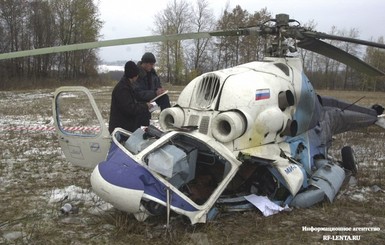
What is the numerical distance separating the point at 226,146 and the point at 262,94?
0.87 meters

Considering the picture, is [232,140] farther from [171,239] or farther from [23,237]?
[23,237]

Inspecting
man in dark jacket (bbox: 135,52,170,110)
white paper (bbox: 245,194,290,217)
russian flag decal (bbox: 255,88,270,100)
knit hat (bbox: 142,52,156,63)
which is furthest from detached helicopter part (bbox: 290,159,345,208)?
knit hat (bbox: 142,52,156,63)

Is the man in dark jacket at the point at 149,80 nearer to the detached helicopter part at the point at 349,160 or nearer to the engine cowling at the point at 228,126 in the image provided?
the engine cowling at the point at 228,126

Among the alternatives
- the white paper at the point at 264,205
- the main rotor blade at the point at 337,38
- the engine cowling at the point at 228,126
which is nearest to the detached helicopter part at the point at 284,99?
the engine cowling at the point at 228,126

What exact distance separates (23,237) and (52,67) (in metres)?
42.8

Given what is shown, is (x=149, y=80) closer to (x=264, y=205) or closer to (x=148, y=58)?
(x=148, y=58)

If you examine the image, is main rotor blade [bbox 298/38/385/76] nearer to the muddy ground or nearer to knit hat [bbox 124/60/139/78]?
the muddy ground

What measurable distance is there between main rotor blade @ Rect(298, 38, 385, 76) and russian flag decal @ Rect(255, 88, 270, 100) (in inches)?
55.8

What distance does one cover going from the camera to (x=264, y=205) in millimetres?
5000

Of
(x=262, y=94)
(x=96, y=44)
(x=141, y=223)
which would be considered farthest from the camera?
(x=262, y=94)

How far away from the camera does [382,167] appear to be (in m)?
7.85

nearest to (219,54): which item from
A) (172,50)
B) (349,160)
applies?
(172,50)

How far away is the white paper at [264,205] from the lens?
4.95m

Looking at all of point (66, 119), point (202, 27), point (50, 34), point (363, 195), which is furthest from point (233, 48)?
point (363, 195)
